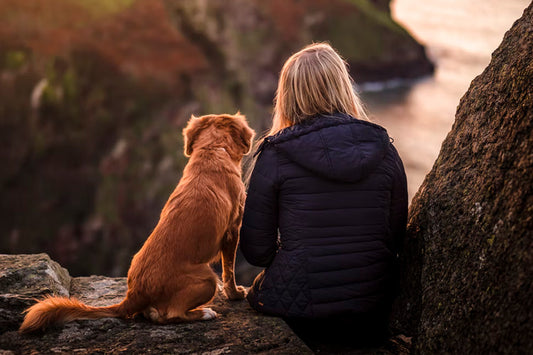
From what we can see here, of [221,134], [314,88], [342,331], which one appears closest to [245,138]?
[221,134]

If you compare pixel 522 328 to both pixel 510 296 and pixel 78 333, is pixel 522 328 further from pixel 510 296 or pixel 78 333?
pixel 78 333

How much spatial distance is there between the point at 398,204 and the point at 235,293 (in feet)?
5.42

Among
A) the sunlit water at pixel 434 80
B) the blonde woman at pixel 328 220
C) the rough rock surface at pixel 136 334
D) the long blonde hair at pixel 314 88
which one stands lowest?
the rough rock surface at pixel 136 334

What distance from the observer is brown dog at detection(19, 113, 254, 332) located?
318 cm

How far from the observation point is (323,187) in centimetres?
298

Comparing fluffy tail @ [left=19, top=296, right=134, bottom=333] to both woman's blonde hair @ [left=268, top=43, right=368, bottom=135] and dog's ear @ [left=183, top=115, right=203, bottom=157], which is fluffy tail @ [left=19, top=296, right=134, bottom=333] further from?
woman's blonde hair @ [left=268, top=43, right=368, bottom=135]

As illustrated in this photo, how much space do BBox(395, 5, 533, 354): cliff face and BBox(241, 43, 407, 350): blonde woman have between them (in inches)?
10.3

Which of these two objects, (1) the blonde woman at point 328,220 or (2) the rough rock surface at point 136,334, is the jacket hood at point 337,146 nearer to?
(1) the blonde woman at point 328,220

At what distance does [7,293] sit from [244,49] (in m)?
28.8

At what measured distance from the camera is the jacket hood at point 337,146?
289cm

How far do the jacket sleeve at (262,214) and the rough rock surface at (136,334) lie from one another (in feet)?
1.59

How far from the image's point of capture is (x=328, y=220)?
2.99m

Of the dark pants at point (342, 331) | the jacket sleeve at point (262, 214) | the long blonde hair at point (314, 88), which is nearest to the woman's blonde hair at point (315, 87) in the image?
the long blonde hair at point (314, 88)

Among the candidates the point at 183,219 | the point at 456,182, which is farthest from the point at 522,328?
the point at 183,219
